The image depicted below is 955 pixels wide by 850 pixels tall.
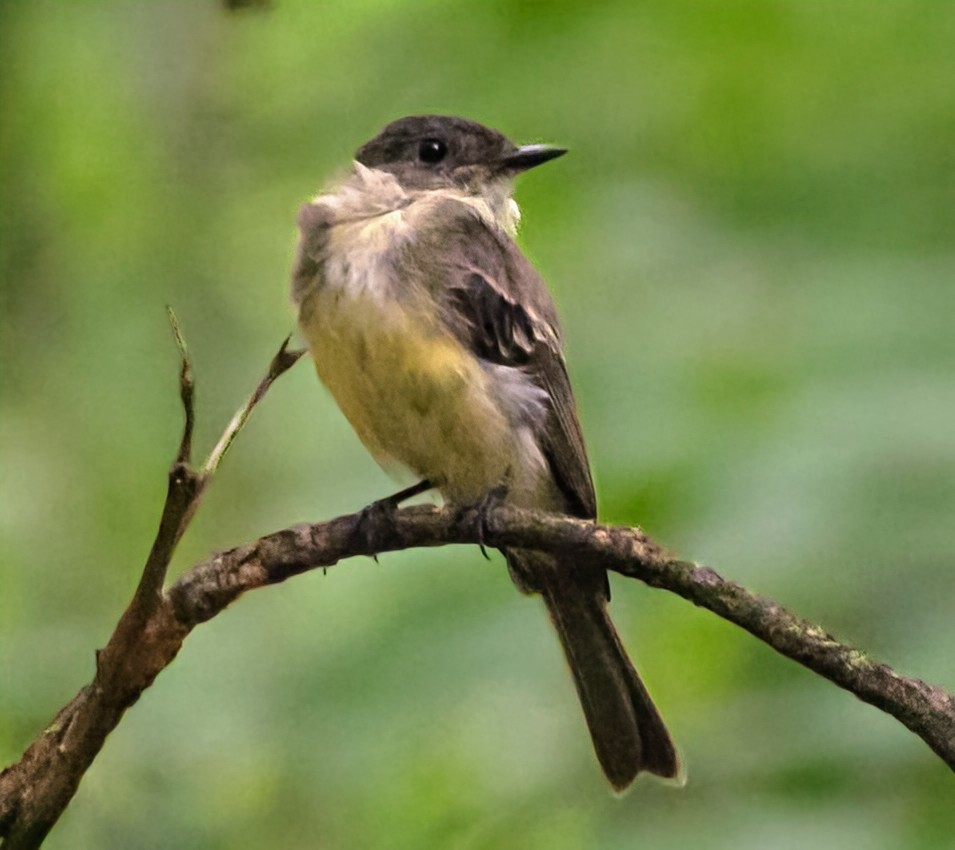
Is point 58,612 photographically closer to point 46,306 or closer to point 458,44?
point 46,306

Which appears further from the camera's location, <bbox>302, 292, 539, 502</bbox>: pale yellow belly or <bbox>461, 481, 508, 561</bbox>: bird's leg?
<bbox>302, 292, 539, 502</bbox>: pale yellow belly

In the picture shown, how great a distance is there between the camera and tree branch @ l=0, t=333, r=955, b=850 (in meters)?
0.68

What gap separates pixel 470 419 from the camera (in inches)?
43.0

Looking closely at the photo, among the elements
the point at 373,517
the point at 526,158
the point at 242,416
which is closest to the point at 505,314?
the point at 526,158

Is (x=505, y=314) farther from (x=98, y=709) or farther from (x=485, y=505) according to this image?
(x=98, y=709)

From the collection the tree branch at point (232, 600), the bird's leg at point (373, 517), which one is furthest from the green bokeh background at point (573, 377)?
the tree branch at point (232, 600)

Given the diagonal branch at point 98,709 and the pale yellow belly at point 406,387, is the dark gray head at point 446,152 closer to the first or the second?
the pale yellow belly at point 406,387

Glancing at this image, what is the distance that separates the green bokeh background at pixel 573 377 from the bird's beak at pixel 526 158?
0.32 ft

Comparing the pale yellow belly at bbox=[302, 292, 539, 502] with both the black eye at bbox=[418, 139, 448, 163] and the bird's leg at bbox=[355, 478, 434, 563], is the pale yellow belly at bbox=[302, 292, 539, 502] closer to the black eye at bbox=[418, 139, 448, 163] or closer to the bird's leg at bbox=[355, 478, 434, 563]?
the bird's leg at bbox=[355, 478, 434, 563]

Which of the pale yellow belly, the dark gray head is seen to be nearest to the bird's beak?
the dark gray head

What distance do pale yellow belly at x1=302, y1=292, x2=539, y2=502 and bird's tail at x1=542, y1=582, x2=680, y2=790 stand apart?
0.13 meters

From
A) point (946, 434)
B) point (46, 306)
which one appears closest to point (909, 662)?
point (946, 434)

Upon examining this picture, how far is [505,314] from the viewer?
3.71 ft

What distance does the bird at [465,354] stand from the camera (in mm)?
1053
